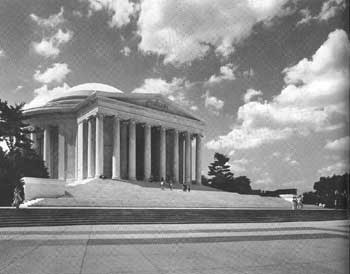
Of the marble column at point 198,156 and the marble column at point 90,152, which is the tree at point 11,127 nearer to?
the marble column at point 90,152

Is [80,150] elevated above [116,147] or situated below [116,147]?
below

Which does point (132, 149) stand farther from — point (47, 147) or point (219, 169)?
point (219, 169)

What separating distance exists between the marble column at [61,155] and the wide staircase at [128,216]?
41.0 m

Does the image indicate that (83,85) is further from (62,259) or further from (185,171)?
(62,259)

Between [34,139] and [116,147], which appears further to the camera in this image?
[34,139]

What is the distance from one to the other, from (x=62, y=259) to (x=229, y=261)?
15.4ft

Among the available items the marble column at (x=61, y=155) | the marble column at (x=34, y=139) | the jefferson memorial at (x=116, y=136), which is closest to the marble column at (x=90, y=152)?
the jefferson memorial at (x=116, y=136)

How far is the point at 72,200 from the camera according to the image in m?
35.1

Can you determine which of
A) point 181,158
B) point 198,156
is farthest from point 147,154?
point 198,156

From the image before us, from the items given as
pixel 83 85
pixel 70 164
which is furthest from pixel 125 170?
pixel 83 85

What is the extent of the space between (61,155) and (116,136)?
13.9 metres

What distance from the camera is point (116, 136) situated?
192 ft

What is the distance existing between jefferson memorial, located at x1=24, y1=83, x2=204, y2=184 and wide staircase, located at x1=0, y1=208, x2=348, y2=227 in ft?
96.3

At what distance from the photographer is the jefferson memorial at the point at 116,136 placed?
5859 cm
